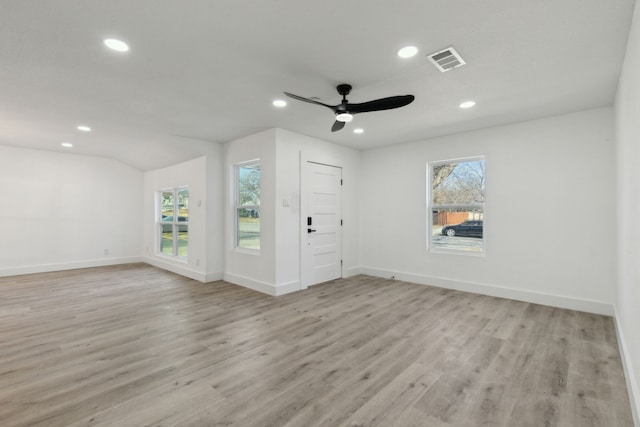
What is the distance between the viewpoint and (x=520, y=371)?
2455 millimetres

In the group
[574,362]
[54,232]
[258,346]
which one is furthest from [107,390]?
[54,232]

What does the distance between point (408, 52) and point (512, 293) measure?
150 inches

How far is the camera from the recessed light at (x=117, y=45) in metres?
2.35

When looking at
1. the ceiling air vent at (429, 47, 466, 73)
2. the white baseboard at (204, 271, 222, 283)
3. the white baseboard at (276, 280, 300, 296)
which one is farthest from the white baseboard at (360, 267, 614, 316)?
the ceiling air vent at (429, 47, 466, 73)

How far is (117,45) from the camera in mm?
2400

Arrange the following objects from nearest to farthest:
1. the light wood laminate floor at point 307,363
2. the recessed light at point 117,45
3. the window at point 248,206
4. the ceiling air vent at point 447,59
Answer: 1. the light wood laminate floor at point 307,363
2. the recessed light at point 117,45
3. the ceiling air vent at point 447,59
4. the window at point 248,206

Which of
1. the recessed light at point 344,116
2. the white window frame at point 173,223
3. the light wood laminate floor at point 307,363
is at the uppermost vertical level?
the recessed light at point 344,116

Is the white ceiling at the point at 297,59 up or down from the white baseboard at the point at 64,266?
up

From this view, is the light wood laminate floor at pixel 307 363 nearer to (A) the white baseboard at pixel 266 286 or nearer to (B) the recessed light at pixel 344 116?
(A) the white baseboard at pixel 266 286

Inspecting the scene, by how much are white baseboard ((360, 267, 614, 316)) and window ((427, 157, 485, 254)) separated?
55 cm

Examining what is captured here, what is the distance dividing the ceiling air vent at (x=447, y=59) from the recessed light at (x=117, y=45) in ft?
8.27

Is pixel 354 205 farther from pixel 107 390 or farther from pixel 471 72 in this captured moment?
pixel 107 390

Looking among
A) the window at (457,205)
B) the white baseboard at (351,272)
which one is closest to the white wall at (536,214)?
the window at (457,205)

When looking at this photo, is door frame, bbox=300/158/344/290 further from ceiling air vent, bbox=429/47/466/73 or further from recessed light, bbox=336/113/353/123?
ceiling air vent, bbox=429/47/466/73
